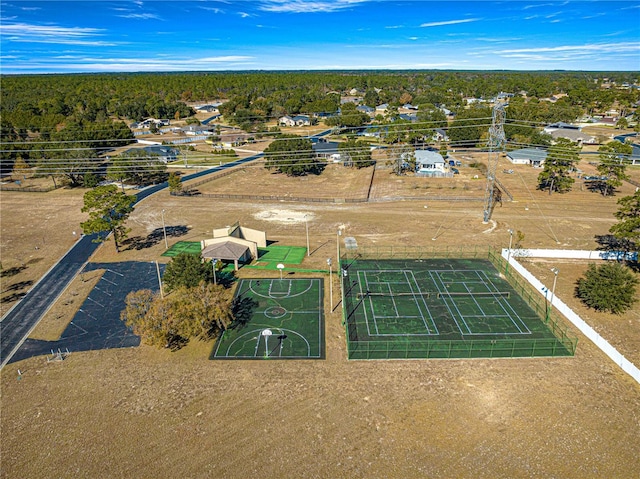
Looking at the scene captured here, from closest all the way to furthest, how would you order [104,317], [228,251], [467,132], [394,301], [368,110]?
1. [104,317]
2. [394,301]
3. [228,251]
4. [467,132]
5. [368,110]

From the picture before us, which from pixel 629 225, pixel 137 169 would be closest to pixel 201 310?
pixel 629 225

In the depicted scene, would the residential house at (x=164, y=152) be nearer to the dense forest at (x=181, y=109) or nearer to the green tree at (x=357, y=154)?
the dense forest at (x=181, y=109)

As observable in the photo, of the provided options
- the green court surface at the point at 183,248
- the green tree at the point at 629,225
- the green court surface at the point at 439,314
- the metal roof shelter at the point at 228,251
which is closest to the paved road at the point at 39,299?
the green court surface at the point at 183,248

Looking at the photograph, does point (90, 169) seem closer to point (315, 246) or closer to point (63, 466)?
point (315, 246)

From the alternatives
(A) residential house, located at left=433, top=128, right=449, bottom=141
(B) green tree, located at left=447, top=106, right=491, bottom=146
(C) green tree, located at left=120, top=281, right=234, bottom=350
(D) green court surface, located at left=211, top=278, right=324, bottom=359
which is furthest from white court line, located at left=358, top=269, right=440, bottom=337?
(A) residential house, located at left=433, top=128, right=449, bottom=141

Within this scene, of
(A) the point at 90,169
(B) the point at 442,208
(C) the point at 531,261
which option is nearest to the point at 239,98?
(A) the point at 90,169

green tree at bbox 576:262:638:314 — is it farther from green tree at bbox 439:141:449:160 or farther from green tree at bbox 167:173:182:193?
green tree at bbox 167:173:182:193

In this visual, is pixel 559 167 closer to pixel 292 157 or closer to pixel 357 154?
pixel 357 154
